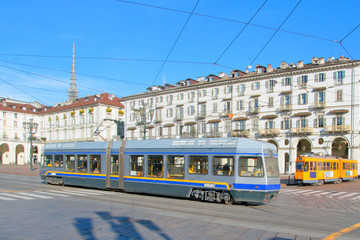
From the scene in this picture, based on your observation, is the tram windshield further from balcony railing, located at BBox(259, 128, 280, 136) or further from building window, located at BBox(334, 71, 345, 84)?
balcony railing, located at BBox(259, 128, 280, 136)

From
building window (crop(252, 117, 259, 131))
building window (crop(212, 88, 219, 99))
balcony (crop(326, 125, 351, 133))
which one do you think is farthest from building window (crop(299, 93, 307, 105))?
building window (crop(212, 88, 219, 99))

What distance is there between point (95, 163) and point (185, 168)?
260 inches

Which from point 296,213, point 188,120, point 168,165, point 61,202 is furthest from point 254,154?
point 188,120

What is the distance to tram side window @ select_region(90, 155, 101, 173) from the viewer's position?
794 inches

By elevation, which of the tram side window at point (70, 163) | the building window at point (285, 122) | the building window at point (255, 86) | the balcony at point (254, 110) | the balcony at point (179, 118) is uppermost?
the building window at point (255, 86)

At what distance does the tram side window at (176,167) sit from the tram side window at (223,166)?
175 centimetres

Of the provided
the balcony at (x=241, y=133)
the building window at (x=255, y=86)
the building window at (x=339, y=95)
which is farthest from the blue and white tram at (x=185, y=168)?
the building window at (x=255, y=86)

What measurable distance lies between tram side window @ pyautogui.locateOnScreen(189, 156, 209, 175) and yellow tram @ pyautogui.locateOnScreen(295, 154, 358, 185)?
1747cm

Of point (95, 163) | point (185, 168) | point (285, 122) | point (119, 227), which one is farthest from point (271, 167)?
point (285, 122)

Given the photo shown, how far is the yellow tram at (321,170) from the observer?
100ft

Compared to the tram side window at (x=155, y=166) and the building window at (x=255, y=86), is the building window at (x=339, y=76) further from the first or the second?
the tram side window at (x=155, y=166)

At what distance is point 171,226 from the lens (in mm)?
9844

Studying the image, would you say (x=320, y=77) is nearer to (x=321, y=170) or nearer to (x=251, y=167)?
(x=321, y=170)

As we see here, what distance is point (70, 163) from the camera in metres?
22.2
